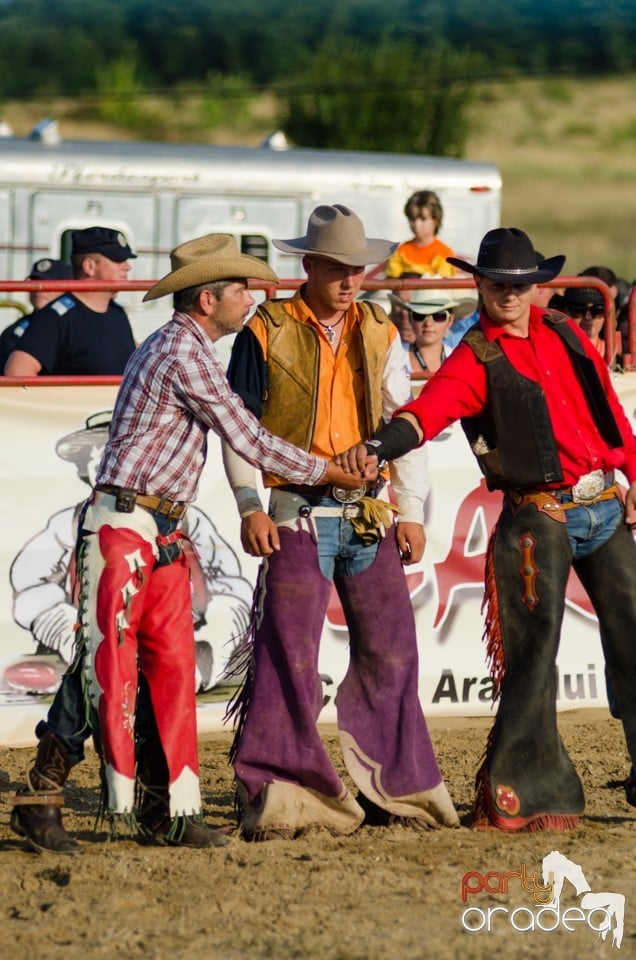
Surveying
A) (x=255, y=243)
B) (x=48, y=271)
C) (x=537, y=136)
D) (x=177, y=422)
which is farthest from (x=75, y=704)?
(x=537, y=136)

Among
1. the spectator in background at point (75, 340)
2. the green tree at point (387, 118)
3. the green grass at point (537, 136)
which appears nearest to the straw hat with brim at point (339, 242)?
the spectator in background at point (75, 340)

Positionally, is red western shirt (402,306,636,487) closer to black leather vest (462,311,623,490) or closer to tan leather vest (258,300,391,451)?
black leather vest (462,311,623,490)

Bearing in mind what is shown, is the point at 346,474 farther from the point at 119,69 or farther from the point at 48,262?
the point at 119,69

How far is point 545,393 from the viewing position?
561 centimetres

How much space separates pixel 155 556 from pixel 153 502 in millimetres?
200

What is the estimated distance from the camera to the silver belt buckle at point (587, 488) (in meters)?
5.66

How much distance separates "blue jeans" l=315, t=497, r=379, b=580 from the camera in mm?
5691

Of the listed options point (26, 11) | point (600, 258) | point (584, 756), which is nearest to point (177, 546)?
point (584, 756)

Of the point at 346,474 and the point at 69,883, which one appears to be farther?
the point at 346,474

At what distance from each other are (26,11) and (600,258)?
5731cm

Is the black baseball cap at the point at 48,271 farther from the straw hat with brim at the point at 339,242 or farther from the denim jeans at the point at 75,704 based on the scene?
the denim jeans at the point at 75,704

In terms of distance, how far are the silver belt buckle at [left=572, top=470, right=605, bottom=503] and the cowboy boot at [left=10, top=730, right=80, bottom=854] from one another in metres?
2.15

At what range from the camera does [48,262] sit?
9836mm

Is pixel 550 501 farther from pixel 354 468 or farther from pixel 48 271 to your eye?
pixel 48 271
